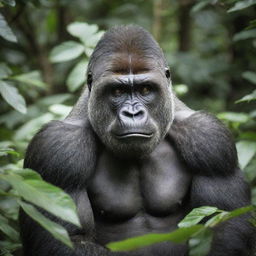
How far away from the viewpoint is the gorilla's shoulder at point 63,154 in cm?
396

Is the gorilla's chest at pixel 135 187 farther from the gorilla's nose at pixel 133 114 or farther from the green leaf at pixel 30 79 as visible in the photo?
the green leaf at pixel 30 79

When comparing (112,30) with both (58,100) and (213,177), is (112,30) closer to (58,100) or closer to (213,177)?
(213,177)

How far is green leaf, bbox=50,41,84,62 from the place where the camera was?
5.51 metres

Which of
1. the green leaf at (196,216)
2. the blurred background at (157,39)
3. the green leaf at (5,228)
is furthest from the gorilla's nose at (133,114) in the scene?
the blurred background at (157,39)

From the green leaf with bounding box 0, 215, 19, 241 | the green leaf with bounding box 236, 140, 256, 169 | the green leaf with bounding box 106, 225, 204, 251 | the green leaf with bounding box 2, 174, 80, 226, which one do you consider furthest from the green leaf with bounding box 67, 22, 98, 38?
the green leaf with bounding box 106, 225, 204, 251

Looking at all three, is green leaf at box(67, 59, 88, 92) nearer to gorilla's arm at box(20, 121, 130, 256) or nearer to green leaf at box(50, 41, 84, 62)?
green leaf at box(50, 41, 84, 62)

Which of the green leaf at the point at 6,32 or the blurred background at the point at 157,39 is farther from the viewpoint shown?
the blurred background at the point at 157,39

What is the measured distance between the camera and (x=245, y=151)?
15.5 feet

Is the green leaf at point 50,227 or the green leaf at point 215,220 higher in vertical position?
the green leaf at point 50,227

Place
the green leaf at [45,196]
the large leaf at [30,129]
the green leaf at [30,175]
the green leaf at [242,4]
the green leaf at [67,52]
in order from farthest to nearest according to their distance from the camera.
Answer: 1. the green leaf at [67,52]
2. the large leaf at [30,129]
3. the green leaf at [242,4]
4. the green leaf at [30,175]
5. the green leaf at [45,196]

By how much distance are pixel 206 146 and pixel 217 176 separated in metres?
0.25

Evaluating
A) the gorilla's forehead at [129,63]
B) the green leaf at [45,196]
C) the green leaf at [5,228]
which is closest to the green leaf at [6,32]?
the gorilla's forehead at [129,63]

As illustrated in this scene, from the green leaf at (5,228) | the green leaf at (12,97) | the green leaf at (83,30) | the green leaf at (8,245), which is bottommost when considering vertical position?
the green leaf at (8,245)

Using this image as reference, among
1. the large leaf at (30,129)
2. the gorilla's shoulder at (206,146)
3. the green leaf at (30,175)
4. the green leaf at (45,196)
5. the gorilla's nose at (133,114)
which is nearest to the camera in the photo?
the green leaf at (45,196)
